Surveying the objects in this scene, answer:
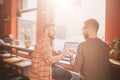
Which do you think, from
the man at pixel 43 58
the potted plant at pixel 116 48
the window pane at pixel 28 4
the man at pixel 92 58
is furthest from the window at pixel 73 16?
the man at pixel 92 58

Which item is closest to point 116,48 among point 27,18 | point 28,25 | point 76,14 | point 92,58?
point 92,58

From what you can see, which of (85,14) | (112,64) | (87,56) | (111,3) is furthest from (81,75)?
(85,14)

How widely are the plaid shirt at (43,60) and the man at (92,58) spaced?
60cm

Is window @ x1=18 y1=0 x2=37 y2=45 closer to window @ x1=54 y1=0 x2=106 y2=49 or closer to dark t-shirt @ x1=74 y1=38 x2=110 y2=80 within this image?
window @ x1=54 y1=0 x2=106 y2=49

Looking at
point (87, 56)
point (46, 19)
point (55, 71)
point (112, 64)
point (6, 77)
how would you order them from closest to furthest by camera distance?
point (87, 56) < point (112, 64) < point (55, 71) < point (46, 19) < point (6, 77)

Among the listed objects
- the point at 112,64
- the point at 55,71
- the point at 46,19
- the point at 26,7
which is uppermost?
the point at 26,7

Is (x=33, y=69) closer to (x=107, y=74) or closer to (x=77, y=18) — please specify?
(x=107, y=74)

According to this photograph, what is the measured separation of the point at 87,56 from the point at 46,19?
2.65m

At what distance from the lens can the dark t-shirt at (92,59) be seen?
2.41 m

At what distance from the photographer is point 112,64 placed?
283 cm

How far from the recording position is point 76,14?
14.8 ft

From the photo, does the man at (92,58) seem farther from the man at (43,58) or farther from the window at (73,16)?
the window at (73,16)

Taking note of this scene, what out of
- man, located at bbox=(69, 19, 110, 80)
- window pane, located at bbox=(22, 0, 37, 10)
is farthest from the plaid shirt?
window pane, located at bbox=(22, 0, 37, 10)

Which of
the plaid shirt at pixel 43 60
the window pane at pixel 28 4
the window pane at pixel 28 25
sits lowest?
the plaid shirt at pixel 43 60
